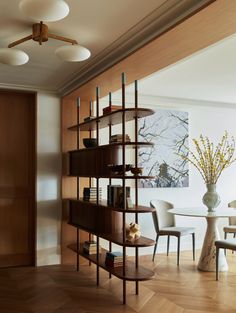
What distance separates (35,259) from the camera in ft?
16.7

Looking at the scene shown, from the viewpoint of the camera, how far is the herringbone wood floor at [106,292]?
348 cm

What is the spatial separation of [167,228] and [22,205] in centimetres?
210

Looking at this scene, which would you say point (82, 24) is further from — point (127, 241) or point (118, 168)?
point (127, 241)

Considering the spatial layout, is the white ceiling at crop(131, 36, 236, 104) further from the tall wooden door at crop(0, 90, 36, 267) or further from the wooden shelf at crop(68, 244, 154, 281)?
the wooden shelf at crop(68, 244, 154, 281)

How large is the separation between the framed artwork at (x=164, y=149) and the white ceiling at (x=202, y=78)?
15.3 inches

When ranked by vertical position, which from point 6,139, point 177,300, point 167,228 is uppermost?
point 6,139

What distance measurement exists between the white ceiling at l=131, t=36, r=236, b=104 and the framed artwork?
39 cm

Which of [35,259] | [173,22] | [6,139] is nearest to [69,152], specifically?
[6,139]

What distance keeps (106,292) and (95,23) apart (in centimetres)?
264

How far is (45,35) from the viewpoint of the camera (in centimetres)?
299

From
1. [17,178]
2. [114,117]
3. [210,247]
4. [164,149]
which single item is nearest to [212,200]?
[210,247]

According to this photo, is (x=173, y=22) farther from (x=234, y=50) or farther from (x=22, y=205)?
(x=22, y=205)

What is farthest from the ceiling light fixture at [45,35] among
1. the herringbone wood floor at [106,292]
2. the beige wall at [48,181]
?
the herringbone wood floor at [106,292]

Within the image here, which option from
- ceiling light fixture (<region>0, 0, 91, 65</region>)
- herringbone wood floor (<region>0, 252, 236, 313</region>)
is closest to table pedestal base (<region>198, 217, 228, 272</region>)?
herringbone wood floor (<region>0, 252, 236, 313</region>)
